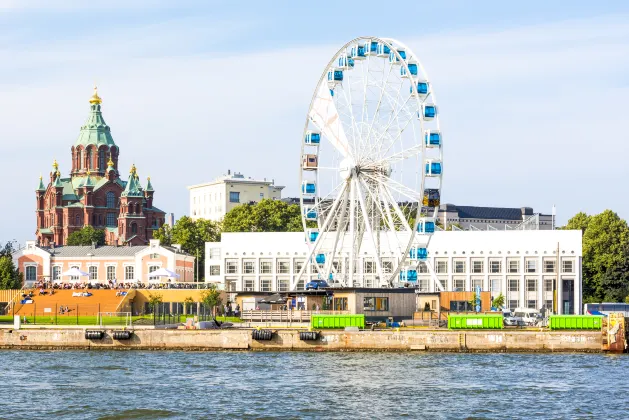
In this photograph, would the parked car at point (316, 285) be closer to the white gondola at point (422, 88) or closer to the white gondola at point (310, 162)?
the white gondola at point (310, 162)

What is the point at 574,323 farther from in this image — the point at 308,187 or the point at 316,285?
the point at 308,187

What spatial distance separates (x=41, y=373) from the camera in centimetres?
7888

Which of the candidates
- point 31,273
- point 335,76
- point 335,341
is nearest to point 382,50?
point 335,76

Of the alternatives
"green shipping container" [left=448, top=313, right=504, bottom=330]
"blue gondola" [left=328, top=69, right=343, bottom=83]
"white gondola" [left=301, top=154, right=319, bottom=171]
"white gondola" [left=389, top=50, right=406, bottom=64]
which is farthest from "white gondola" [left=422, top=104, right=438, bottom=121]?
"green shipping container" [left=448, top=313, right=504, bottom=330]

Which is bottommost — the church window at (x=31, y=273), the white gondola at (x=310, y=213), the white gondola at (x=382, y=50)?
the church window at (x=31, y=273)

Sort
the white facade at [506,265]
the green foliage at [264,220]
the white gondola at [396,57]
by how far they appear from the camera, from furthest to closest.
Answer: the green foliage at [264,220], the white facade at [506,265], the white gondola at [396,57]

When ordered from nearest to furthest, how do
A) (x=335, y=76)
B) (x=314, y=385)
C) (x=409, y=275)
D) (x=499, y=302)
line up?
(x=314, y=385) → (x=409, y=275) → (x=335, y=76) → (x=499, y=302)

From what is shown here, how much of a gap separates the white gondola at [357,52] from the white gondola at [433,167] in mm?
12351

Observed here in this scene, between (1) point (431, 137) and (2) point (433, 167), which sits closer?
(1) point (431, 137)

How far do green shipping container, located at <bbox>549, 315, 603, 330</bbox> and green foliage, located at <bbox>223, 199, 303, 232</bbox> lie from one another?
10530 centimetres

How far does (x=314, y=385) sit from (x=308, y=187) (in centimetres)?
4863

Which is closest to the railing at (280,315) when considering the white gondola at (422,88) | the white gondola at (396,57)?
the white gondola at (422,88)

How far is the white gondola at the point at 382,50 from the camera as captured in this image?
356 ft

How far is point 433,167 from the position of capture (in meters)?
105
